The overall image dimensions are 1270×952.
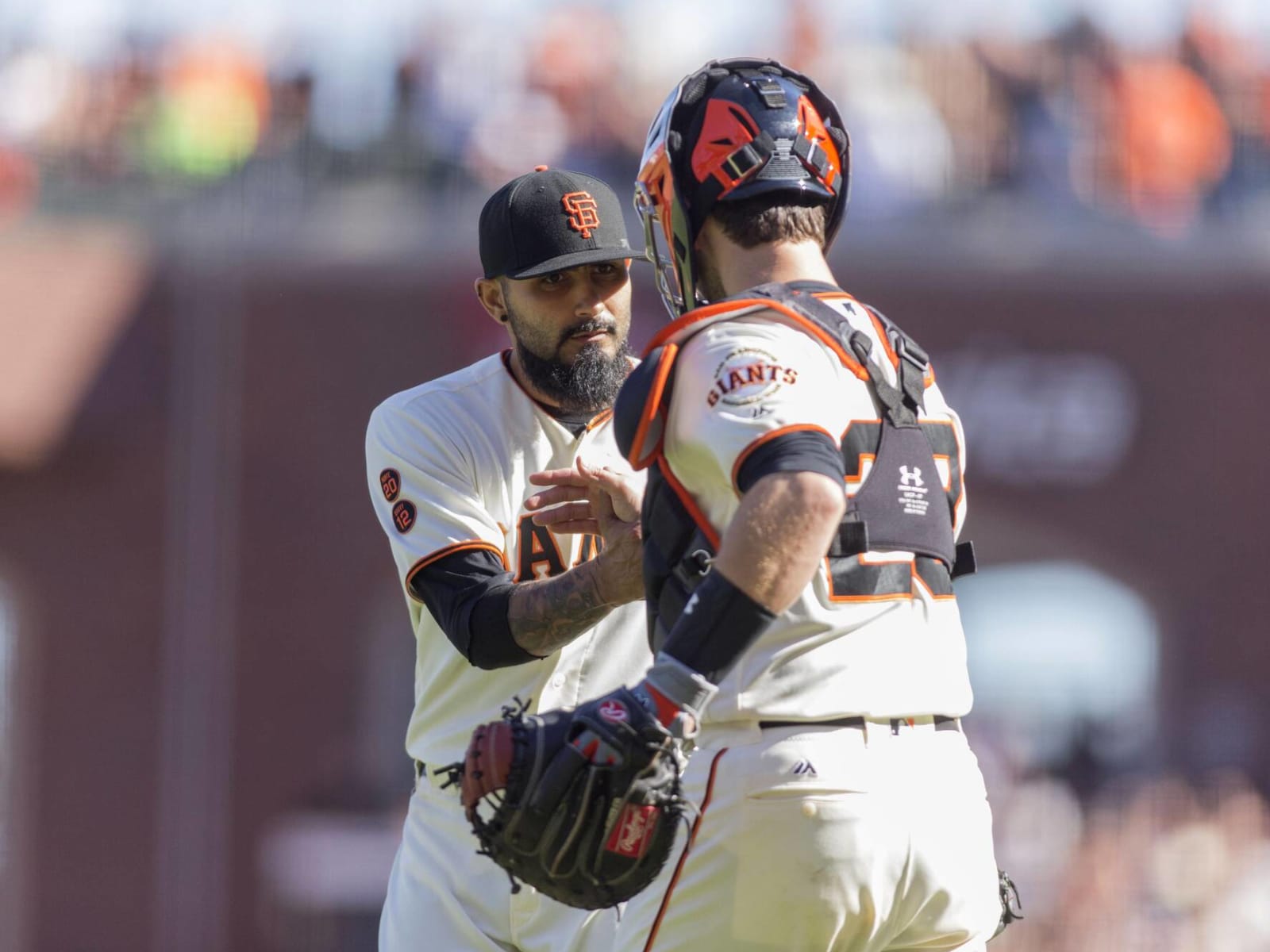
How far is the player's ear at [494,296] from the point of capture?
16.7 feet

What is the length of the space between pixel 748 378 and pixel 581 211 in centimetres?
173

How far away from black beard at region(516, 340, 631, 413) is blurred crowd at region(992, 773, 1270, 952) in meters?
9.49

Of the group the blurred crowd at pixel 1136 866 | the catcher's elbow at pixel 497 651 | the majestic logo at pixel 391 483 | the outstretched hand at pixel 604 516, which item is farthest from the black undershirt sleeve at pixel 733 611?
the blurred crowd at pixel 1136 866

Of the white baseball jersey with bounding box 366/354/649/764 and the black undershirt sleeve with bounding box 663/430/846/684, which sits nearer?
the black undershirt sleeve with bounding box 663/430/846/684

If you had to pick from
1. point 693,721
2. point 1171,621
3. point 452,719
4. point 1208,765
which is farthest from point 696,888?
point 1171,621

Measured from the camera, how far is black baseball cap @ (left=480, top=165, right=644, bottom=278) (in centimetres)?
486

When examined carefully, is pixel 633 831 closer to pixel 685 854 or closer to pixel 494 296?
pixel 685 854

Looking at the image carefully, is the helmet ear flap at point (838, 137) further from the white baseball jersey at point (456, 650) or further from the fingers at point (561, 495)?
the white baseball jersey at point (456, 650)

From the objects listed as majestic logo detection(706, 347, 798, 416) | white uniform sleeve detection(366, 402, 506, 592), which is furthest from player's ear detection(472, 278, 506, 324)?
majestic logo detection(706, 347, 798, 416)

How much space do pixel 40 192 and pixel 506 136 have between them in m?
4.16

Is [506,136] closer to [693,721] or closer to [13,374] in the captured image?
[13,374]

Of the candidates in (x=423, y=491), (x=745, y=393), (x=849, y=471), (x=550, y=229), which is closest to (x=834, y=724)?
(x=849, y=471)

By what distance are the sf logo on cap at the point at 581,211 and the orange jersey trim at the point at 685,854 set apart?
74.9 inches

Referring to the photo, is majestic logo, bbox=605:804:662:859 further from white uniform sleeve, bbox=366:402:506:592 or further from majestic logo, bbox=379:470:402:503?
majestic logo, bbox=379:470:402:503
